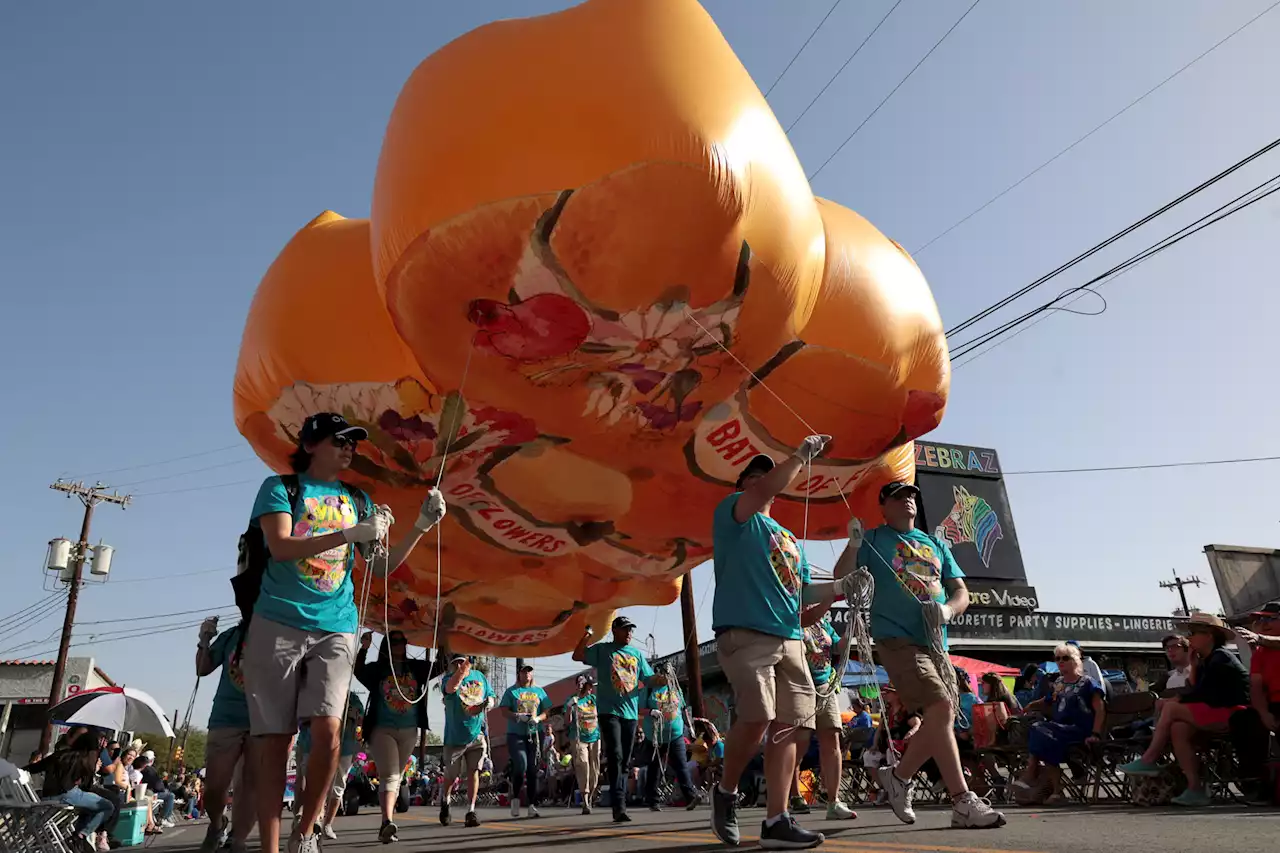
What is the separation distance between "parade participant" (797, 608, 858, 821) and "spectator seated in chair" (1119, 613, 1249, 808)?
192 cm

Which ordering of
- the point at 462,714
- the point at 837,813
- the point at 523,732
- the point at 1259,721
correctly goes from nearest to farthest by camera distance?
the point at 837,813 → the point at 1259,721 → the point at 462,714 → the point at 523,732

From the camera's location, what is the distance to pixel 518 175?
3.31m

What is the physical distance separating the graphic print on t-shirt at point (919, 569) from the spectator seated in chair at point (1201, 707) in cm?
228

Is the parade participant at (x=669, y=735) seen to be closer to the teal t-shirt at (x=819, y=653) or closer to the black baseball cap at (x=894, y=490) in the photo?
the teal t-shirt at (x=819, y=653)

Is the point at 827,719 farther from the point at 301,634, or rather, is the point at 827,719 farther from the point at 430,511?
the point at 301,634

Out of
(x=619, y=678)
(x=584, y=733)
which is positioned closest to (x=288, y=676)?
(x=619, y=678)

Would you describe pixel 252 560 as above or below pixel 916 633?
above

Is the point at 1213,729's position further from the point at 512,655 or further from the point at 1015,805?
the point at 512,655

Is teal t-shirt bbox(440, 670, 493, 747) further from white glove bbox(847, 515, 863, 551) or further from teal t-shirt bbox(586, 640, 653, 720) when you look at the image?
white glove bbox(847, 515, 863, 551)

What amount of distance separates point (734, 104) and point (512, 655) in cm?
611

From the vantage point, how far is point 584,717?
9.55 meters

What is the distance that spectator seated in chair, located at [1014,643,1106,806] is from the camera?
19.9ft

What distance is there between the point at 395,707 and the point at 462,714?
124 cm

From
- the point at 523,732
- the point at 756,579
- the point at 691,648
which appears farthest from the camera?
the point at 691,648
